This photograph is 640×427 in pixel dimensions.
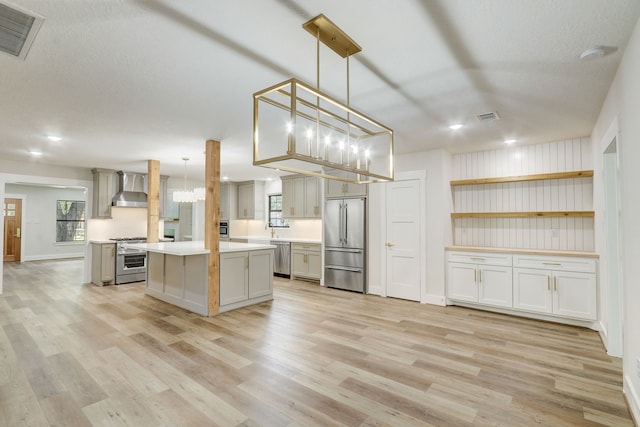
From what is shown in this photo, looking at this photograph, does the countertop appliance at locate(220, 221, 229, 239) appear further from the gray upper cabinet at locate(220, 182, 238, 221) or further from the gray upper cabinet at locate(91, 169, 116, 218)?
the gray upper cabinet at locate(91, 169, 116, 218)

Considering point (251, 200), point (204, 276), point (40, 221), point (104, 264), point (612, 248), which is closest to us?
point (612, 248)

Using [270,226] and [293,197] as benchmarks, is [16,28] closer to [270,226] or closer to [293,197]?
[293,197]

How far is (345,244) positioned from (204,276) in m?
2.72

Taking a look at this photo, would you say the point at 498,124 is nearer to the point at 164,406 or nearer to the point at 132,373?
the point at 164,406

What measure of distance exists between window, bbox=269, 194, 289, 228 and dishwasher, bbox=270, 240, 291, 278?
3.44 ft

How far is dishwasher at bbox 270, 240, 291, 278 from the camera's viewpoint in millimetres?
7375

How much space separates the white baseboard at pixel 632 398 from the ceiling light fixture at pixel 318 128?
2275 millimetres

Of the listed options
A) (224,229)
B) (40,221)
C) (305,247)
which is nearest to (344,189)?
(305,247)

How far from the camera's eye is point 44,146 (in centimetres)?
493

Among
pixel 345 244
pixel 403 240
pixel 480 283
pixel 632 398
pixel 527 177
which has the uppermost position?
pixel 527 177

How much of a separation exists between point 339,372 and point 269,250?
9.46ft

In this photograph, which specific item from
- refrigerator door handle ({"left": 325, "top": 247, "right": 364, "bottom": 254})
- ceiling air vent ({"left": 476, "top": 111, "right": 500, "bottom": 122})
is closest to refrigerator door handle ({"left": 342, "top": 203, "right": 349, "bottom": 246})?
refrigerator door handle ({"left": 325, "top": 247, "right": 364, "bottom": 254})

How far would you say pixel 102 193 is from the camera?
692 centimetres

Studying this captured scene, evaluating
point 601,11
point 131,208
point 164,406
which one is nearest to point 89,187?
point 131,208
